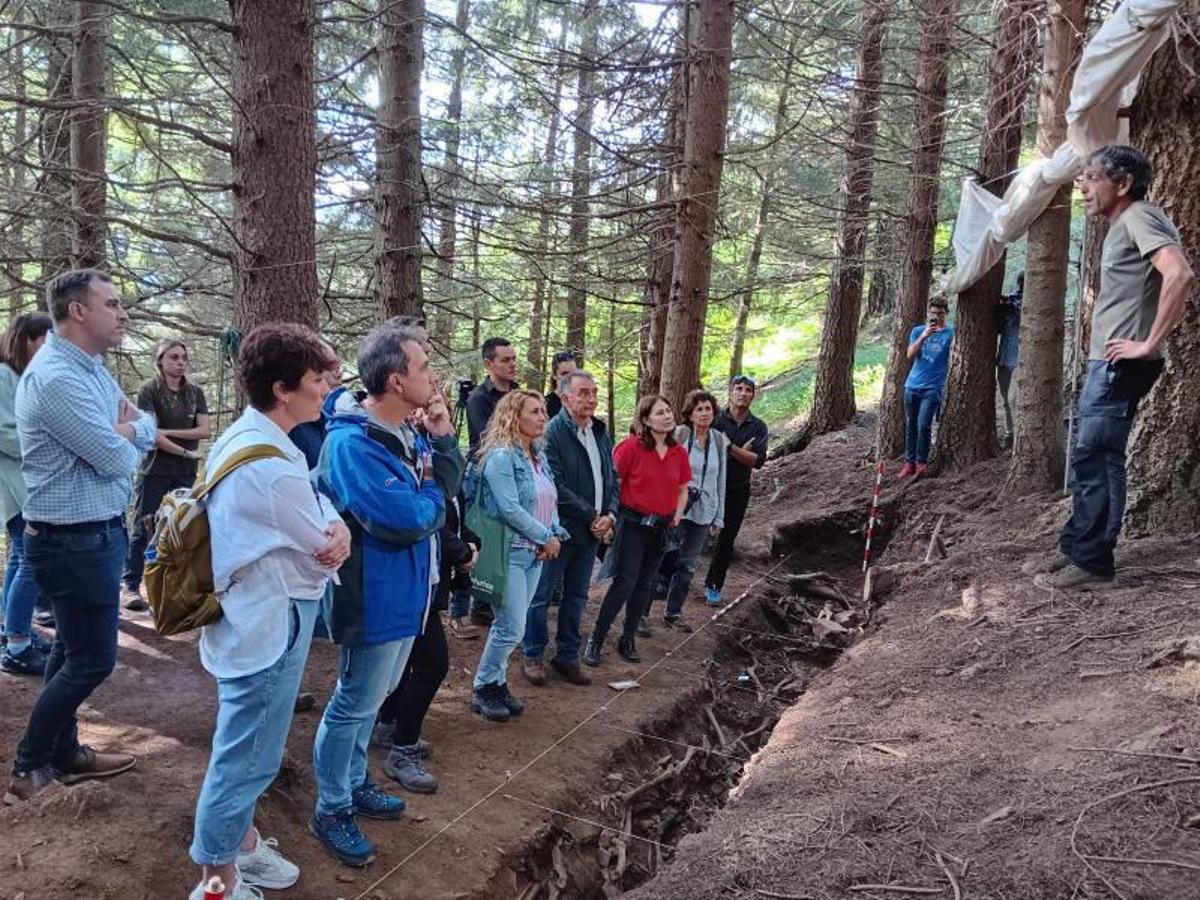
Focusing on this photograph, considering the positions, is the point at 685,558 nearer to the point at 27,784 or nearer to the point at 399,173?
the point at 399,173

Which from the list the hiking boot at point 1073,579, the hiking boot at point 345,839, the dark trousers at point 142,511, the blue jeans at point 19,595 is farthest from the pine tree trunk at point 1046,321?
the blue jeans at point 19,595

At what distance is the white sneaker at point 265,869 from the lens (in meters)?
3.25

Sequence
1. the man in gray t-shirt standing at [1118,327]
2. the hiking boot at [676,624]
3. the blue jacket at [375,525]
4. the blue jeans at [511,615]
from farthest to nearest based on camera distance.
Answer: the hiking boot at [676,624] → the blue jeans at [511,615] → the man in gray t-shirt standing at [1118,327] → the blue jacket at [375,525]

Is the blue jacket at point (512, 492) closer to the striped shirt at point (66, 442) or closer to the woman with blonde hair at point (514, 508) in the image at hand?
the woman with blonde hair at point (514, 508)

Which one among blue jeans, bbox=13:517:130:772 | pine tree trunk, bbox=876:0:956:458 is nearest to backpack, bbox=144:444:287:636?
blue jeans, bbox=13:517:130:772

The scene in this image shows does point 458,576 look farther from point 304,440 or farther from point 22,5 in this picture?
Answer: point 22,5

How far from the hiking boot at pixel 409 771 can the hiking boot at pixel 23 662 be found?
2245mm

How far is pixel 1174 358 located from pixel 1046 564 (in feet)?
5.07

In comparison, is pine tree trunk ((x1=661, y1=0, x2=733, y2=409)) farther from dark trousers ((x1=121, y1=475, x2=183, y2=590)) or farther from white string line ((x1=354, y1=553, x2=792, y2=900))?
dark trousers ((x1=121, y1=475, x2=183, y2=590))

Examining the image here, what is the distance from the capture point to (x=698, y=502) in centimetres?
700

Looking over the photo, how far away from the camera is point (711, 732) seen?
A: 5715 millimetres

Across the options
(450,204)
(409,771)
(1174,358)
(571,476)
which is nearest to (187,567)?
(409,771)

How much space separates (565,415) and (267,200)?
7.91ft

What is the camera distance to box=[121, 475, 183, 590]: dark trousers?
20.8 ft
